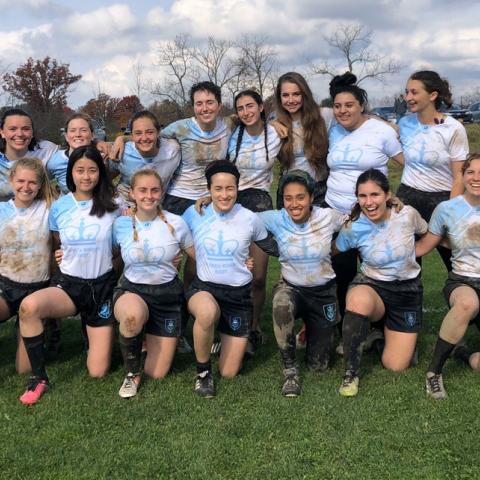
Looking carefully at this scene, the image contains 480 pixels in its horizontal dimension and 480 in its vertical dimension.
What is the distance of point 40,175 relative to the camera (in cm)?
473

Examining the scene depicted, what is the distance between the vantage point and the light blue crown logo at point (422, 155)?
15.9 ft

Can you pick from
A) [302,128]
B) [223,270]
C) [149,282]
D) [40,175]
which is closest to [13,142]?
[40,175]

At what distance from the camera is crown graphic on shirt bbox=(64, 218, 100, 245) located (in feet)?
15.0

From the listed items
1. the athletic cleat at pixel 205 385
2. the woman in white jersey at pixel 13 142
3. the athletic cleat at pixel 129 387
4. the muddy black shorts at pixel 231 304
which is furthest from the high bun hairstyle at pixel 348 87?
the athletic cleat at pixel 129 387

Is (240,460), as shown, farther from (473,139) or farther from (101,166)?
(473,139)

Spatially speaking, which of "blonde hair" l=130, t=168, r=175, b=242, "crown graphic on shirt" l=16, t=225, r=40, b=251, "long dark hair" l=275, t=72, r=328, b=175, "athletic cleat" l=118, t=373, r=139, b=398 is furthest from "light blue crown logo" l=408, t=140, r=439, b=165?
"crown graphic on shirt" l=16, t=225, r=40, b=251

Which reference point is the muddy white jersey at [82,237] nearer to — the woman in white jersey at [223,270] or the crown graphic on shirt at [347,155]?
the woman in white jersey at [223,270]

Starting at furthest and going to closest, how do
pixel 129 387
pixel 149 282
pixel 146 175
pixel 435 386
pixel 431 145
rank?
pixel 431 145
pixel 149 282
pixel 146 175
pixel 129 387
pixel 435 386

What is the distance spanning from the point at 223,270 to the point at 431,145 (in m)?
2.11

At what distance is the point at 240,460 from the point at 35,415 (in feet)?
5.24

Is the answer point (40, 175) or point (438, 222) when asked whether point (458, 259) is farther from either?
point (40, 175)

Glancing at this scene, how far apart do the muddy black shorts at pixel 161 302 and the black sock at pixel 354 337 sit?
4.55ft

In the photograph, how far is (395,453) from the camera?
11.4 feet

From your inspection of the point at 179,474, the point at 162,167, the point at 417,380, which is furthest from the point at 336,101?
the point at 179,474
